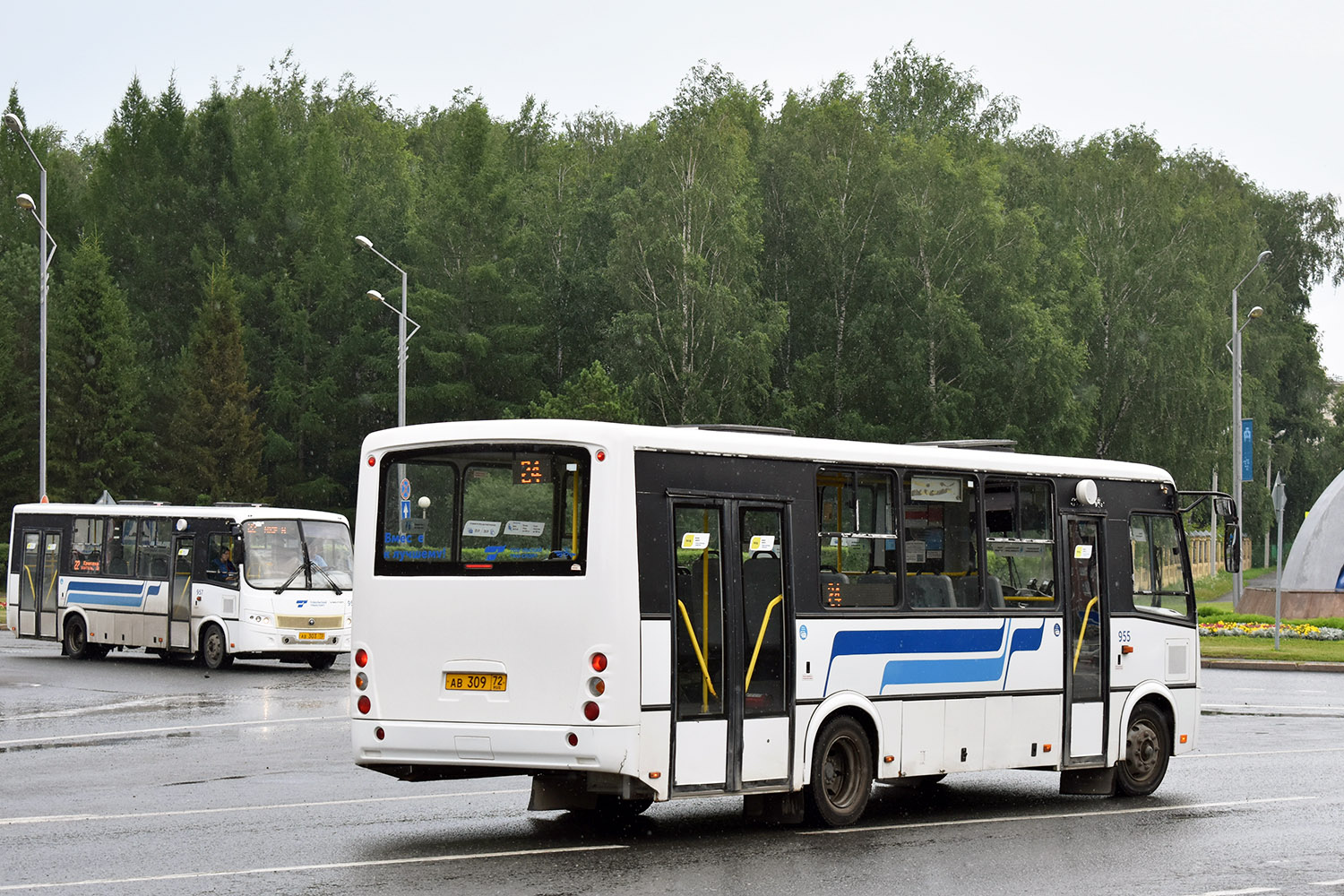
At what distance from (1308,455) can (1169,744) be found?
92704 mm

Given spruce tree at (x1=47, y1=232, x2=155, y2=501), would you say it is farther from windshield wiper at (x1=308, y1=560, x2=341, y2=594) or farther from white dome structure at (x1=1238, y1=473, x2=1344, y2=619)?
A: windshield wiper at (x1=308, y1=560, x2=341, y2=594)

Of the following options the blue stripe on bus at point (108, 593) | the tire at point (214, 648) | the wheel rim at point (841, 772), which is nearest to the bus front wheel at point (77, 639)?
the blue stripe on bus at point (108, 593)

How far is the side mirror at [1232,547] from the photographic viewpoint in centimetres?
1627

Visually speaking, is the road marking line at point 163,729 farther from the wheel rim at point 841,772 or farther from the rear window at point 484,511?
the wheel rim at point 841,772

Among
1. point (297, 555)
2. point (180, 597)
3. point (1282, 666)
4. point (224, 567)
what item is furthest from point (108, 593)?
point (1282, 666)

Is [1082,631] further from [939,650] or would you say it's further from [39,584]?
[39,584]

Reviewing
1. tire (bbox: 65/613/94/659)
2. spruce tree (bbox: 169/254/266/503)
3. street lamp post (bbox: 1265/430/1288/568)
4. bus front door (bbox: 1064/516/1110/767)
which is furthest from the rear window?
street lamp post (bbox: 1265/430/1288/568)

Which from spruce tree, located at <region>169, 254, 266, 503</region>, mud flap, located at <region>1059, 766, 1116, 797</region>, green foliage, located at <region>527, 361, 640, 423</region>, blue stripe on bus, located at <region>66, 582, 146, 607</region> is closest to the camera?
mud flap, located at <region>1059, 766, 1116, 797</region>

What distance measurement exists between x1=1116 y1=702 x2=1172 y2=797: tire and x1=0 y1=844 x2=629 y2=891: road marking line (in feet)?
17.0

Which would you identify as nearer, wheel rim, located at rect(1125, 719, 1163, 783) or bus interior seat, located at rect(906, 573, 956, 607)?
bus interior seat, located at rect(906, 573, 956, 607)

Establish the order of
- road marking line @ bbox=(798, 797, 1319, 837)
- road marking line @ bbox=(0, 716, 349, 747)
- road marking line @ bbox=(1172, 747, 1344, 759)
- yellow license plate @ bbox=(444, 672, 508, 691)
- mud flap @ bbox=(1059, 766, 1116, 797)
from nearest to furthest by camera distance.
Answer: yellow license plate @ bbox=(444, 672, 508, 691) < road marking line @ bbox=(798, 797, 1319, 837) < mud flap @ bbox=(1059, 766, 1116, 797) < road marking line @ bbox=(1172, 747, 1344, 759) < road marking line @ bbox=(0, 716, 349, 747)

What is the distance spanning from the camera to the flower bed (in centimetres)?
3953

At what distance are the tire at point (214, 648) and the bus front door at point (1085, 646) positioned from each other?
18057 mm

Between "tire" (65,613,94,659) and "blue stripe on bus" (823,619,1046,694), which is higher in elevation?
"blue stripe on bus" (823,619,1046,694)
